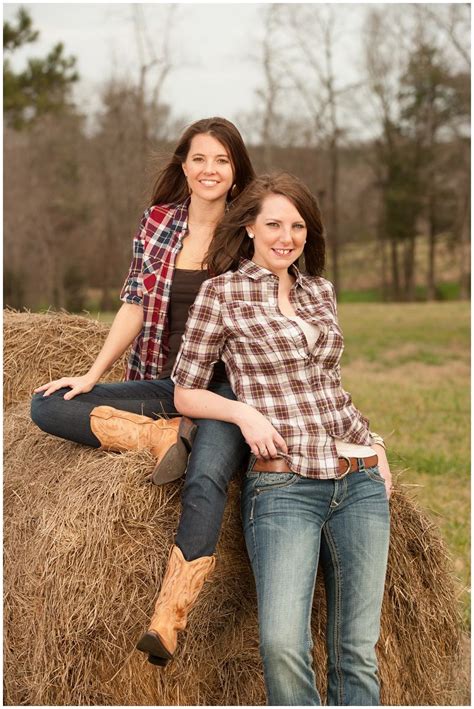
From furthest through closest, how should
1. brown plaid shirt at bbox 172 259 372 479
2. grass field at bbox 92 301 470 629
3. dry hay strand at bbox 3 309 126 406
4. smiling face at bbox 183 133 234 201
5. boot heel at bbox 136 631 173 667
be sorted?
grass field at bbox 92 301 470 629 → dry hay strand at bbox 3 309 126 406 → smiling face at bbox 183 133 234 201 → brown plaid shirt at bbox 172 259 372 479 → boot heel at bbox 136 631 173 667

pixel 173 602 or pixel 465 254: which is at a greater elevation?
pixel 465 254

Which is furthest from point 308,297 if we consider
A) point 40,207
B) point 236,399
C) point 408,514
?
Result: point 40,207

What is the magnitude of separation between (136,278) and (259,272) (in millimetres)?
724

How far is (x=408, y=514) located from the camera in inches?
129

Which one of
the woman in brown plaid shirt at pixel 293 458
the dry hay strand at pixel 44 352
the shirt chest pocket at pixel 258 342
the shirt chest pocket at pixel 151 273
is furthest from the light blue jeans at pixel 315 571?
the dry hay strand at pixel 44 352

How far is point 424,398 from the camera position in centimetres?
941

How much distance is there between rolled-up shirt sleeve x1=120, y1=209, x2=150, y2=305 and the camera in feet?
11.7

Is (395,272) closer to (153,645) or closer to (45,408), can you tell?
(45,408)

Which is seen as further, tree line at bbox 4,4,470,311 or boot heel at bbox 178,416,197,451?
tree line at bbox 4,4,470,311

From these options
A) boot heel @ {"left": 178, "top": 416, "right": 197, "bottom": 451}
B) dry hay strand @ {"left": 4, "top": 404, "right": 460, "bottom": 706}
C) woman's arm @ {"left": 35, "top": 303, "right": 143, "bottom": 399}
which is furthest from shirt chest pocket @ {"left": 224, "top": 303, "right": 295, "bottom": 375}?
woman's arm @ {"left": 35, "top": 303, "right": 143, "bottom": 399}

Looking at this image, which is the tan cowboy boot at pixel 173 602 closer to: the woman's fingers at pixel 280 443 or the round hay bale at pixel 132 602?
the round hay bale at pixel 132 602

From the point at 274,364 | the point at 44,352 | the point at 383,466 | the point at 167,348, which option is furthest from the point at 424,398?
the point at 274,364

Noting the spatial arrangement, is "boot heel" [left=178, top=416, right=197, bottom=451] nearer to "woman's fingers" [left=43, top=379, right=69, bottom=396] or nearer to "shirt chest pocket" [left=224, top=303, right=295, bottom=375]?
"shirt chest pocket" [left=224, top=303, right=295, bottom=375]

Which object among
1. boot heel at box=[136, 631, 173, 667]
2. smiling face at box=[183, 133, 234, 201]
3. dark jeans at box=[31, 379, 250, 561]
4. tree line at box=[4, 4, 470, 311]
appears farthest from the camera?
tree line at box=[4, 4, 470, 311]
